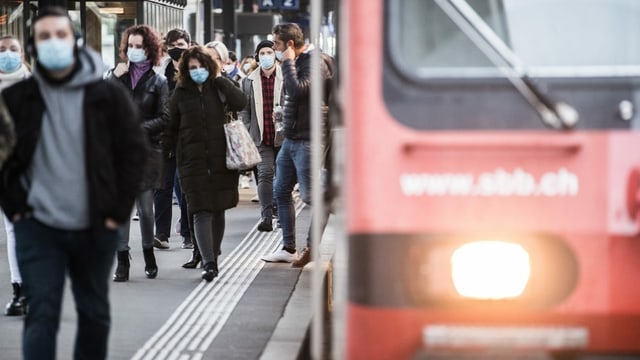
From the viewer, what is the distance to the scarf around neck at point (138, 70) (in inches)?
408

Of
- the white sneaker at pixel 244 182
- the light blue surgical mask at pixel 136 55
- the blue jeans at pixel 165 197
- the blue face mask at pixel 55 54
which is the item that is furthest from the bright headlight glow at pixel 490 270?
the white sneaker at pixel 244 182

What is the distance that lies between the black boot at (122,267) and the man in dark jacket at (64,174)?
4219 mm

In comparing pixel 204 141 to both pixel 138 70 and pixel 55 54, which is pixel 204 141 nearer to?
pixel 138 70

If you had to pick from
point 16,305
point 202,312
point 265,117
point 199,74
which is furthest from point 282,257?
point 16,305

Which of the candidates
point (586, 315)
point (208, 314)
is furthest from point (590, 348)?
point (208, 314)

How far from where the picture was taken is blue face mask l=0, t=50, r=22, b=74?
9.69 meters

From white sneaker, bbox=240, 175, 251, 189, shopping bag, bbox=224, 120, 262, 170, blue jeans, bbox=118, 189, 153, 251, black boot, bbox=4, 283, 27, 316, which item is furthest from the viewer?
white sneaker, bbox=240, 175, 251, 189

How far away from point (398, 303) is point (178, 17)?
24.9 metres

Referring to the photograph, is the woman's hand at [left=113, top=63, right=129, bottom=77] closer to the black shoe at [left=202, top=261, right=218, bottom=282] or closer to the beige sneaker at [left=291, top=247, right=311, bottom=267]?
the black shoe at [left=202, top=261, right=218, bottom=282]

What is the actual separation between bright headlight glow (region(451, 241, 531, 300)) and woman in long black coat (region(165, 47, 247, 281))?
578cm

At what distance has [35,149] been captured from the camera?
580cm

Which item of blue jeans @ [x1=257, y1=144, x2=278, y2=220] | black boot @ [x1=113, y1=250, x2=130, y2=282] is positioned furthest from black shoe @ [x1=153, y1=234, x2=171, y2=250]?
black boot @ [x1=113, y1=250, x2=130, y2=282]

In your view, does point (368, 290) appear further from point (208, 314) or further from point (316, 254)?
point (208, 314)

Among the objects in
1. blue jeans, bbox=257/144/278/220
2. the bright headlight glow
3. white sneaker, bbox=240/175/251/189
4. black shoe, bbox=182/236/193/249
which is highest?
the bright headlight glow
